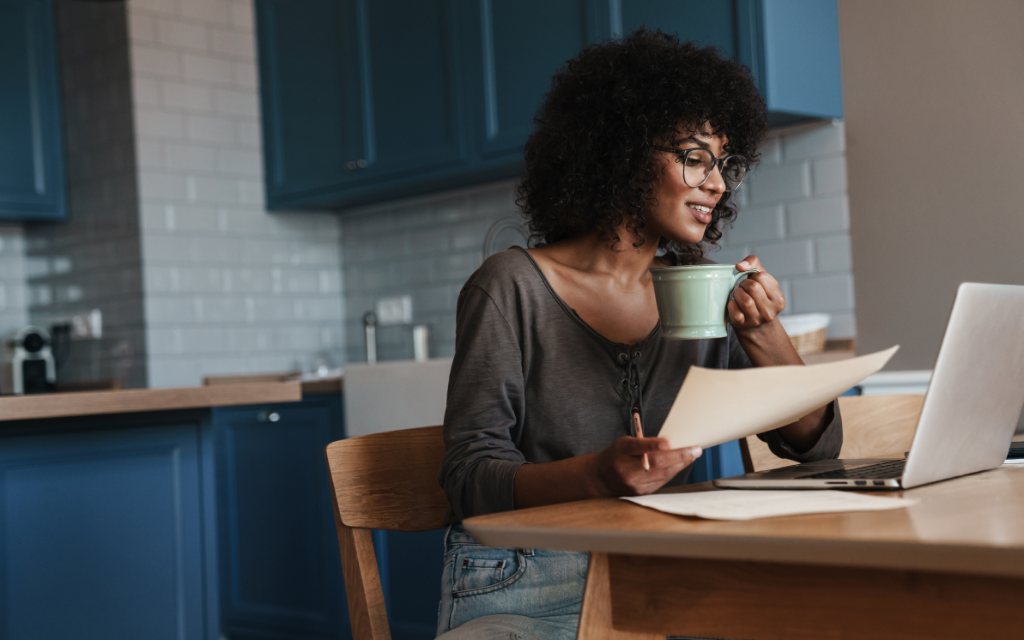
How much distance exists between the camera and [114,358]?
3.85m

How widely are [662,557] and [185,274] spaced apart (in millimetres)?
3356

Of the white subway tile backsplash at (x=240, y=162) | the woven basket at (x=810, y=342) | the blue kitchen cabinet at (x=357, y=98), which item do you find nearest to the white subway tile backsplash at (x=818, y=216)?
the woven basket at (x=810, y=342)

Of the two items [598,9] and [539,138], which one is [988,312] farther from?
[598,9]

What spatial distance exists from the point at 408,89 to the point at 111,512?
2018 mm

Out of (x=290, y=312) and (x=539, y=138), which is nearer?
(x=539, y=138)

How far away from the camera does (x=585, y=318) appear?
4.34 ft

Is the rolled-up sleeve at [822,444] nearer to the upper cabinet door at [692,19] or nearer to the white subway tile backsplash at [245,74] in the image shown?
the upper cabinet door at [692,19]

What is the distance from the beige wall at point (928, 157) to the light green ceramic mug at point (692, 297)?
166 centimetres

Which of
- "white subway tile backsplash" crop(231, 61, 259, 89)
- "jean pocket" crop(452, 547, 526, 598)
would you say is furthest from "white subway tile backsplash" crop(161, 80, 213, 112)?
"jean pocket" crop(452, 547, 526, 598)

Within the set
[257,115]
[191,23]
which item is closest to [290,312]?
[257,115]

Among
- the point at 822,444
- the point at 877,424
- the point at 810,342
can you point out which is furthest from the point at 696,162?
the point at 810,342

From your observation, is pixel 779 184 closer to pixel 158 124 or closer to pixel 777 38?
pixel 777 38

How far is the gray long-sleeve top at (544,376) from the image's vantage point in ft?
3.89

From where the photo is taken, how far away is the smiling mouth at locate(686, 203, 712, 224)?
1.31 m
